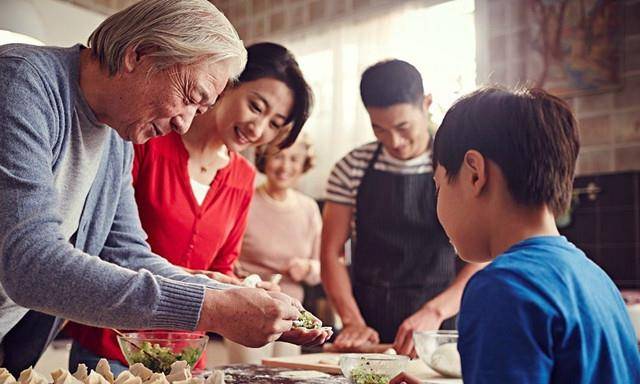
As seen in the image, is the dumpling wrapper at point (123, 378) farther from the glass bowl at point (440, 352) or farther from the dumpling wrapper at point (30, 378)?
the glass bowl at point (440, 352)

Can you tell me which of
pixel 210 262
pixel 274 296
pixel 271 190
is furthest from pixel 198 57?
pixel 271 190

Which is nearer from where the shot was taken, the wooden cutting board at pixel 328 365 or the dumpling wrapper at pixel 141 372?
the dumpling wrapper at pixel 141 372

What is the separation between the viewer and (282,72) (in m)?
1.93

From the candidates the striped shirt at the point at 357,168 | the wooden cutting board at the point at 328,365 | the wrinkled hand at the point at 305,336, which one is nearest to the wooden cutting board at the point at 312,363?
the wooden cutting board at the point at 328,365

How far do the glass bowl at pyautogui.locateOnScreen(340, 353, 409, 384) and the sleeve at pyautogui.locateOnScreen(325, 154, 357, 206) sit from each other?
1180 mm

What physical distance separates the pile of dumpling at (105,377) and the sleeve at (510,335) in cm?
41

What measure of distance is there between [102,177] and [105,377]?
55 cm

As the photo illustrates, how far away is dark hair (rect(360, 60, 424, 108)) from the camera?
7.36ft

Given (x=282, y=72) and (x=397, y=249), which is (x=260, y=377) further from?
(x=397, y=249)

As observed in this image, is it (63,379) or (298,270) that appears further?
(298,270)

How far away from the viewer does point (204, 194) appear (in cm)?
192

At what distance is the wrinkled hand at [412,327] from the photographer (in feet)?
6.46

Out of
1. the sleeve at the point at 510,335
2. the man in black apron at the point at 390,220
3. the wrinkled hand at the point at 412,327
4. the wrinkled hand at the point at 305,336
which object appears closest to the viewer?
the sleeve at the point at 510,335

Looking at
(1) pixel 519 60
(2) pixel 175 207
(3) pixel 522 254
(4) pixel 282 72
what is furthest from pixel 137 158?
(1) pixel 519 60
